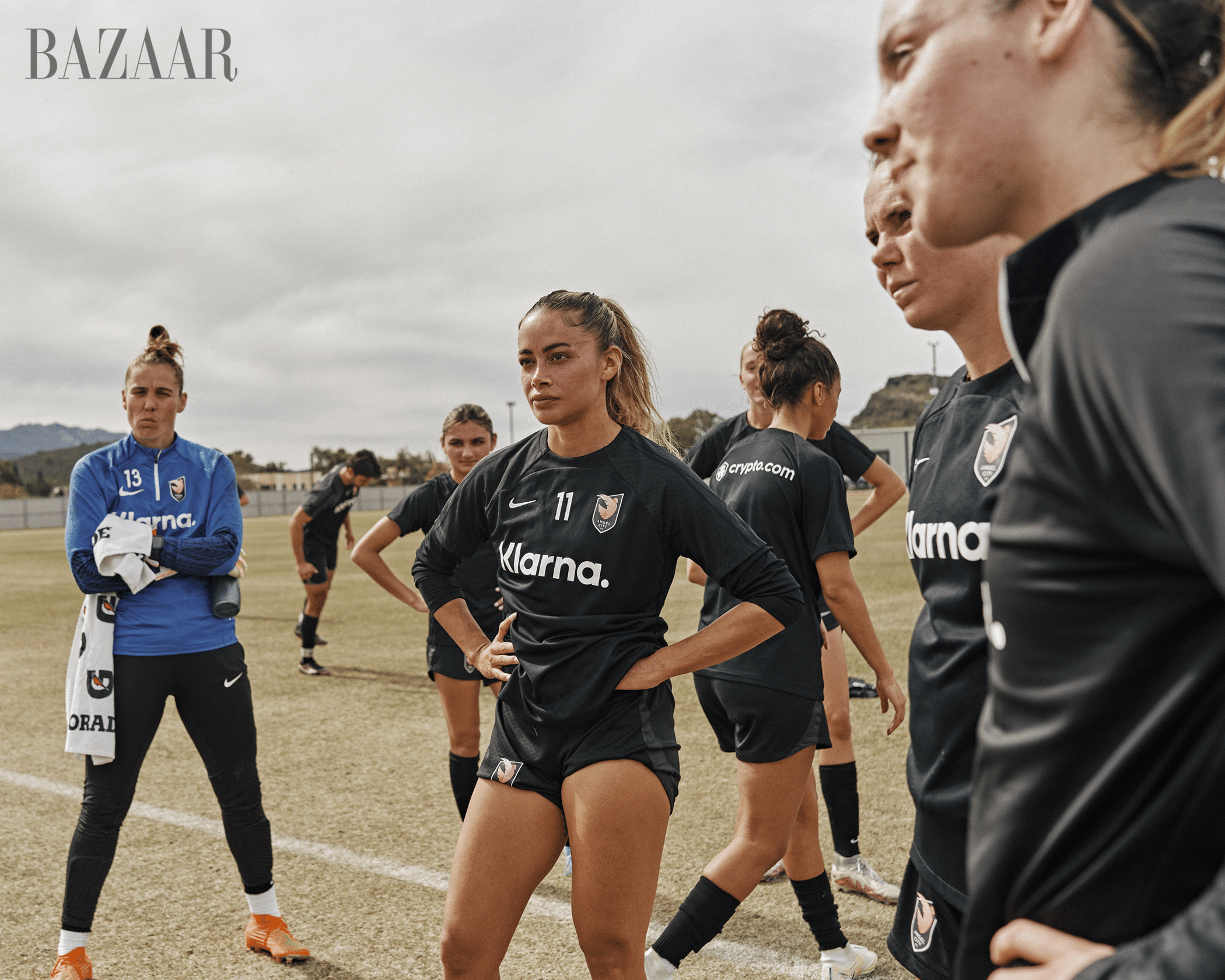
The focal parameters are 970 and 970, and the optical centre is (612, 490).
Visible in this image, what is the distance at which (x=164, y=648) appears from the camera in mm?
4070

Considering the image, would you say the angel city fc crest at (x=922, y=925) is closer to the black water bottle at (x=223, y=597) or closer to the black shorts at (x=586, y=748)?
the black shorts at (x=586, y=748)

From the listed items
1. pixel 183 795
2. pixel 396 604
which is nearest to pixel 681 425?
pixel 396 604

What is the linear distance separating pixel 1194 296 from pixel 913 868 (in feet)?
5.63

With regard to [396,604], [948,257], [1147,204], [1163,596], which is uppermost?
[948,257]

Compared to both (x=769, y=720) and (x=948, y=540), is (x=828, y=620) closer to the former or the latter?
(x=769, y=720)

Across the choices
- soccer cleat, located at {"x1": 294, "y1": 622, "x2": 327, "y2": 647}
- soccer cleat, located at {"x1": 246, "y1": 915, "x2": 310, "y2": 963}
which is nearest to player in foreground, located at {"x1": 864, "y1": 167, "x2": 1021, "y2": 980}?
soccer cleat, located at {"x1": 246, "y1": 915, "x2": 310, "y2": 963}

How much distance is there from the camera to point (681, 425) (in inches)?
4269

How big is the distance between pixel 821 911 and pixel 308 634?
7.56 m

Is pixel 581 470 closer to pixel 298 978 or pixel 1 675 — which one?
pixel 298 978

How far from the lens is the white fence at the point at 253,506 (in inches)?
2601

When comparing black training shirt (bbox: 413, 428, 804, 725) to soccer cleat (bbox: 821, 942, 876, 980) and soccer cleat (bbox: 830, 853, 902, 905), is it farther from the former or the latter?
soccer cleat (bbox: 830, 853, 902, 905)

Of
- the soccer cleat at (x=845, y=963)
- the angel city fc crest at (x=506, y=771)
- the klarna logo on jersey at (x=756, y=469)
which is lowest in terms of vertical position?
the soccer cleat at (x=845, y=963)

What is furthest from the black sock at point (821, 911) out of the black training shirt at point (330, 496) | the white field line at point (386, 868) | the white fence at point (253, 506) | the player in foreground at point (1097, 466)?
the white fence at point (253, 506)

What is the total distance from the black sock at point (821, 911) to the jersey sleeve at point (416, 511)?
2.73 meters
